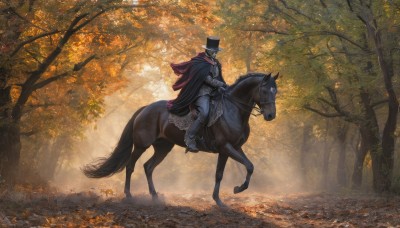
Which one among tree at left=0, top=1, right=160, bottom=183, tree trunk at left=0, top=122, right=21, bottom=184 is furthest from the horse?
tree trunk at left=0, top=122, right=21, bottom=184

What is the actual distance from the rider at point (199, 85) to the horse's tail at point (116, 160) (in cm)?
224

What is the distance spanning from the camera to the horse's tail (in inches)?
594

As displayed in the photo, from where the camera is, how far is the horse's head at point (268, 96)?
474 inches

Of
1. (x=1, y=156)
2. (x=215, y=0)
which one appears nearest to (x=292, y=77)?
(x=215, y=0)

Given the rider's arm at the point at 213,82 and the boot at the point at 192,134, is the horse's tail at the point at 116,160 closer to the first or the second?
the boot at the point at 192,134

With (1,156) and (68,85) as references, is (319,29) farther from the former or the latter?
(1,156)

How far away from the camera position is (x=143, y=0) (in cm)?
1867

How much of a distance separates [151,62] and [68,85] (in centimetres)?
908

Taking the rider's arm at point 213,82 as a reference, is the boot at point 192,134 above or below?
below

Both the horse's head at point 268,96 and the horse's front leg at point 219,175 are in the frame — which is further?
the horse's front leg at point 219,175

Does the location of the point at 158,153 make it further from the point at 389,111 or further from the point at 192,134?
the point at 389,111

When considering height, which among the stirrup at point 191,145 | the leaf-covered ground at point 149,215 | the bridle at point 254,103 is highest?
the bridle at point 254,103

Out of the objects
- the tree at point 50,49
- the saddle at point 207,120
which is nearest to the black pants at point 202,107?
the saddle at point 207,120

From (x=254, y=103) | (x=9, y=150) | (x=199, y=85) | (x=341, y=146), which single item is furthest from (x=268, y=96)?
(x=341, y=146)
